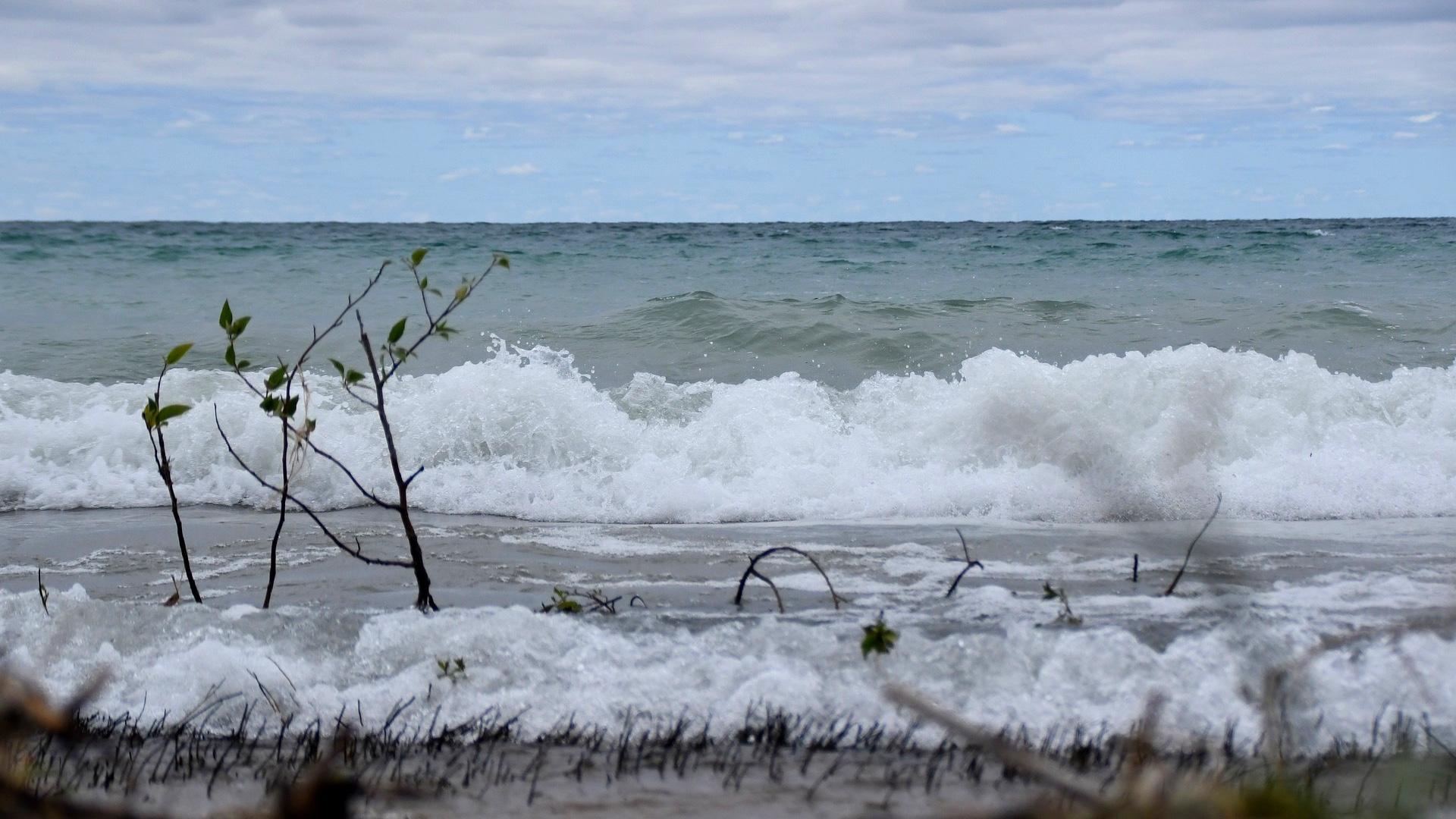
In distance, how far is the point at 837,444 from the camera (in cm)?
727

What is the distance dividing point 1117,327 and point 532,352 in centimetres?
698

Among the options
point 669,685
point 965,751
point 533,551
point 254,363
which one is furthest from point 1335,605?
point 254,363

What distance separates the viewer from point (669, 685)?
321 centimetres

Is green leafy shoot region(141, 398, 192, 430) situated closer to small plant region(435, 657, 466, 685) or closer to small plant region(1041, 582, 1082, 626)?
small plant region(435, 657, 466, 685)

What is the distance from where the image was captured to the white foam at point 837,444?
6242 mm

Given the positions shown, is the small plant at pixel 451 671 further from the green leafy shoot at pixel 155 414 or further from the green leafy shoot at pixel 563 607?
the green leafy shoot at pixel 155 414

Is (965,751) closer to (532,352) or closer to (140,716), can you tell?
(140,716)

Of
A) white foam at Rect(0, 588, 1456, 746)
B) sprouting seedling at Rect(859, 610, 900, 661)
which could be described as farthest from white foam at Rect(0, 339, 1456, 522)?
sprouting seedling at Rect(859, 610, 900, 661)

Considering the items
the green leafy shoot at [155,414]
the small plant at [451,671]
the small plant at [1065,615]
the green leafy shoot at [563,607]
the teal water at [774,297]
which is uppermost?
the teal water at [774,297]

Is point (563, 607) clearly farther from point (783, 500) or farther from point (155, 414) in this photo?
point (783, 500)

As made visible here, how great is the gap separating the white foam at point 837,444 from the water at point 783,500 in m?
0.03

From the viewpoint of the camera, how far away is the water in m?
3.28

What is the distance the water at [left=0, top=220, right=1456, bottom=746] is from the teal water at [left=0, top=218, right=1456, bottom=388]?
0.38 feet

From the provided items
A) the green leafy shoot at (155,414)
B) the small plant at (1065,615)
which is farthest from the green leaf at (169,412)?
the small plant at (1065,615)
